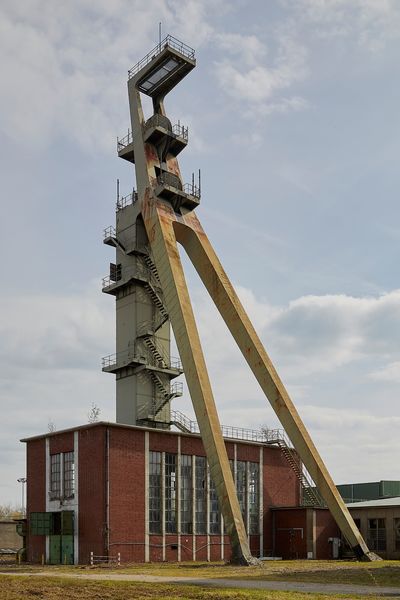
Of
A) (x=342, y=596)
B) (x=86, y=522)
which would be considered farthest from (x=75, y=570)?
(x=342, y=596)

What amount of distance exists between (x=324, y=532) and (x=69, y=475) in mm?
15209

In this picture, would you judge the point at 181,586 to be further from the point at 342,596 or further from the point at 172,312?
the point at 172,312

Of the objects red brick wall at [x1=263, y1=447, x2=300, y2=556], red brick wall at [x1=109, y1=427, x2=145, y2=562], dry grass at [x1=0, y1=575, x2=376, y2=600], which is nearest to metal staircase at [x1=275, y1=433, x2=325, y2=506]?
red brick wall at [x1=263, y1=447, x2=300, y2=556]

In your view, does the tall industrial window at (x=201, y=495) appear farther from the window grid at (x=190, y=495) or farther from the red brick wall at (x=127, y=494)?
the red brick wall at (x=127, y=494)

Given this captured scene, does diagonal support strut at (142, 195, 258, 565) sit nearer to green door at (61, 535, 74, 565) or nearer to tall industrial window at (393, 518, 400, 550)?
green door at (61, 535, 74, 565)

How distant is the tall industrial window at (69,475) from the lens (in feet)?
123

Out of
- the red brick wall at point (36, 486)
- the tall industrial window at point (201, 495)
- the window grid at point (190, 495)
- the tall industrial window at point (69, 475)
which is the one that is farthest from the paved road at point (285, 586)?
the tall industrial window at point (201, 495)

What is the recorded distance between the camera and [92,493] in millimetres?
36062

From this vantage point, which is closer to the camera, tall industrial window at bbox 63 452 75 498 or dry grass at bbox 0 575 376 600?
dry grass at bbox 0 575 376 600

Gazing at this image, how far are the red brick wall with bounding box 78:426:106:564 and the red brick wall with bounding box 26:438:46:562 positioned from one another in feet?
11.0

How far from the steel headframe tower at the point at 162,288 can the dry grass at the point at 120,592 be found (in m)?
13.9

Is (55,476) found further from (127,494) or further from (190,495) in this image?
(190,495)

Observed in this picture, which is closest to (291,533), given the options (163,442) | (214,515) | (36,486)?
(214,515)

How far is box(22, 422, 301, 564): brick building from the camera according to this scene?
118 ft
